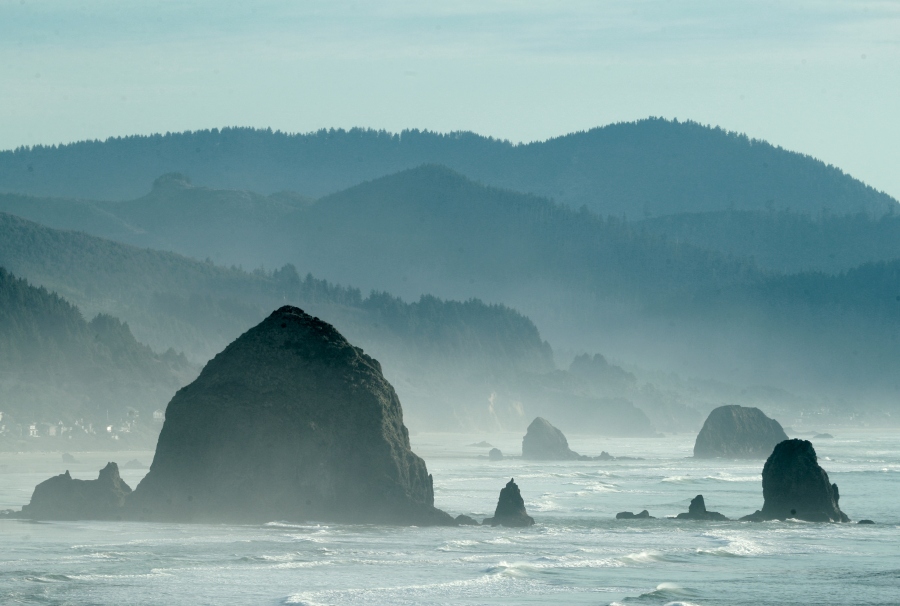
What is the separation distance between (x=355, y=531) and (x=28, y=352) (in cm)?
14185

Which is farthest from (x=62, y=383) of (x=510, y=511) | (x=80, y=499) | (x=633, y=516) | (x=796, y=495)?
(x=796, y=495)

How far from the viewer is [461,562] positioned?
53.8 metres

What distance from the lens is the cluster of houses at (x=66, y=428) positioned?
165m

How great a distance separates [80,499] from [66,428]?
111 metres

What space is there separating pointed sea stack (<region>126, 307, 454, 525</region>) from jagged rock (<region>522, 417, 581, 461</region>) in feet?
305

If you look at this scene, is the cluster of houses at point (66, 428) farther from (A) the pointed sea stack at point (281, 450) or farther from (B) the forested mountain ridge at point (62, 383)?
(A) the pointed sea stack at point (281, 450)

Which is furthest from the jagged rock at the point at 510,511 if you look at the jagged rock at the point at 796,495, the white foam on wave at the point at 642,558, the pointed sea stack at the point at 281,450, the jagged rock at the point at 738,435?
the jagged rock at the point at 738,435

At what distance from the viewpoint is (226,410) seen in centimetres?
6172

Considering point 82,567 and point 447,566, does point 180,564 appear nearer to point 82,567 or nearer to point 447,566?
point 82,567

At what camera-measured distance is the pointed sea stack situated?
6144 cm

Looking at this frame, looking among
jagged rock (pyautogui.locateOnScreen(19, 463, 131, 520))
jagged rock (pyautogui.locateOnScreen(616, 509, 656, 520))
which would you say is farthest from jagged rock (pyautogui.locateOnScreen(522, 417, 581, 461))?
jagged rock (pyautogui.locateOnScreen(19, 463, 131, 520))

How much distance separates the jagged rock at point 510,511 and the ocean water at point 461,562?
4.42ft

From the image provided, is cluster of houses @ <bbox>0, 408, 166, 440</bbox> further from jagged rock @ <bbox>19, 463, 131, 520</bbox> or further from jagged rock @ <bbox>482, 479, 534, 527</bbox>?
jagged rock @ <bbox>482, 479, 534, 527</bbox>

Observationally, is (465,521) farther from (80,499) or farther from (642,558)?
(80,499)
